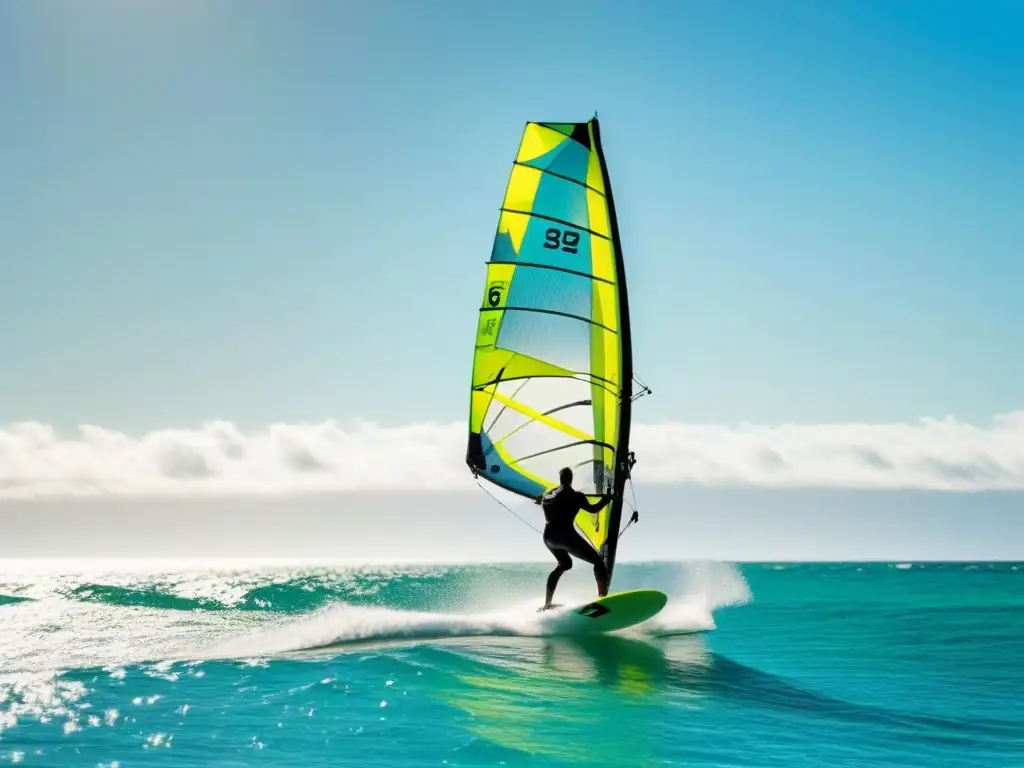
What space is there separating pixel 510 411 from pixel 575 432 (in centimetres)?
90

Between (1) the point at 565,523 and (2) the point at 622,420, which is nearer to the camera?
(1) the point at 565,523

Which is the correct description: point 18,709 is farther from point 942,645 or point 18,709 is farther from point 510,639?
point 942,645

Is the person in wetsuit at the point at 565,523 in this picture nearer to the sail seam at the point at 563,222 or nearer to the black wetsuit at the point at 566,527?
the black wetsuit at the point at 566,527

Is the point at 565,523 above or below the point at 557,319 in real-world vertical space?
below

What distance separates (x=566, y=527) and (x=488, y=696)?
10.2ft

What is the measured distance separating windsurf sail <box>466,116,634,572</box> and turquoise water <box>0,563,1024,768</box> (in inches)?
82.0

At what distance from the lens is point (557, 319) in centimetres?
1155

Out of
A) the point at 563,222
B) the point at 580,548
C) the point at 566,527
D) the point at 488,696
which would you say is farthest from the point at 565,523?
the point at 563,222

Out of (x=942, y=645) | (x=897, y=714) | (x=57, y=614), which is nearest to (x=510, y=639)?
(x=897, y=714)

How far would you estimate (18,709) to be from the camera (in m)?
6.82

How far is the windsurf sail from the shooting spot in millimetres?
11430

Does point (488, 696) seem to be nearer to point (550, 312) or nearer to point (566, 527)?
point (566, 527)

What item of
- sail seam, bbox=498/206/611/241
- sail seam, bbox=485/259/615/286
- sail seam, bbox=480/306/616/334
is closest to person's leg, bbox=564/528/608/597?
sail seam, bbox=480/306/616/334

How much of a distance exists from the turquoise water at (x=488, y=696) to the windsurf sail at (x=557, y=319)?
82.0 inches
